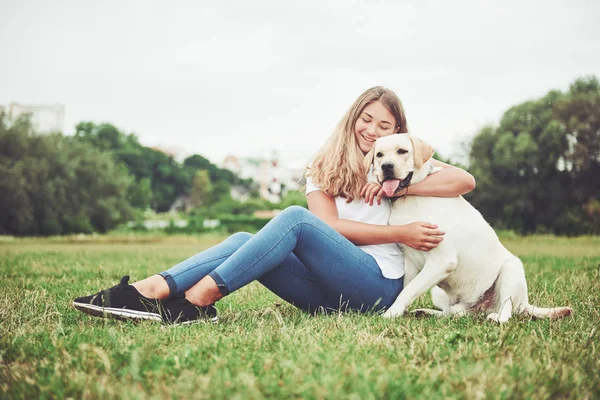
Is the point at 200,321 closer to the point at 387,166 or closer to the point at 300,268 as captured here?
the point at 300,268

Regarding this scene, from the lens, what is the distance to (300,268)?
11.4 feet

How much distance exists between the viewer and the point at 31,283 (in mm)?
5055

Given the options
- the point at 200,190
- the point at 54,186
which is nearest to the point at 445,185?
the point at 54,186

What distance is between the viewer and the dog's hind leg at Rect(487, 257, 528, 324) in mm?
3225

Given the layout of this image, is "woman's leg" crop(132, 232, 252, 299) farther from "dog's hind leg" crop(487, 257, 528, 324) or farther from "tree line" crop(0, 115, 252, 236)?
"tree line" crop(0, 115, 252, 236)

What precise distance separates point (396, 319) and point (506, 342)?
0.69 metres

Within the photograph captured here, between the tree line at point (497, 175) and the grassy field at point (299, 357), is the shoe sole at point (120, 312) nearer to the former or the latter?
the grassy field at point (299, 357)

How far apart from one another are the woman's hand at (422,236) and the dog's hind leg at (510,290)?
481mm

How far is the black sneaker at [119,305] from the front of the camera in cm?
292

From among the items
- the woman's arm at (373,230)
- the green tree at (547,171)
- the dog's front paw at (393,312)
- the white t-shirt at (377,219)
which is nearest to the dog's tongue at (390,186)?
the white t-shirt at (377,219)

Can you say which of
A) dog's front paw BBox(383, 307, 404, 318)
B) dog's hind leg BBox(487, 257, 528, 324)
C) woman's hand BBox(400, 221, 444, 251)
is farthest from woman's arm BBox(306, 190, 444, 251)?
dog's hind leg BBox(487, 257, 528, 324)

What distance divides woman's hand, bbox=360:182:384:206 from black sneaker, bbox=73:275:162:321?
4.53ft

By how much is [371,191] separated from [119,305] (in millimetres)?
1586

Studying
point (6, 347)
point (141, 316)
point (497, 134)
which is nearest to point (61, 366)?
point (6, 347)
